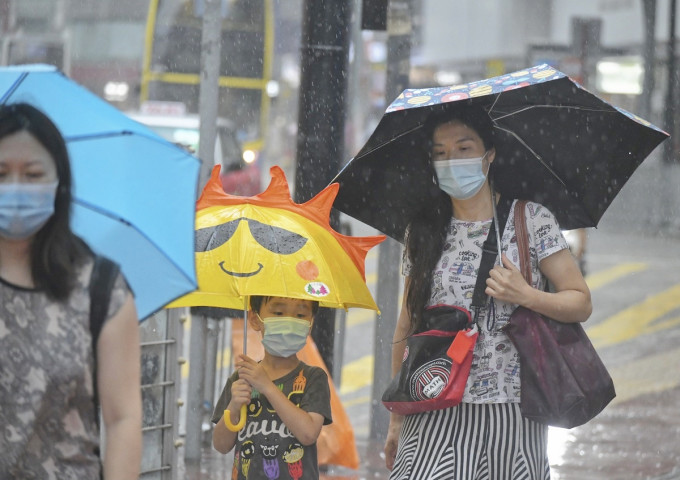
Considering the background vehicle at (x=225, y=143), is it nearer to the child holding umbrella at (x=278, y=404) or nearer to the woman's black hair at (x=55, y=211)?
the child holding umbrella at (x=278, y=404)

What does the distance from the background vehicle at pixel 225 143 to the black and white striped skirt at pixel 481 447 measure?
28.1ft

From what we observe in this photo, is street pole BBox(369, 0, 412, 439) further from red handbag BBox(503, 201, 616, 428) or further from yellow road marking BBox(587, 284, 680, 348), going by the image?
yellow road marking BBox(587, 284, 680, 348)

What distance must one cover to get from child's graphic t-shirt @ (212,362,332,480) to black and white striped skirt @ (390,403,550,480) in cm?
38

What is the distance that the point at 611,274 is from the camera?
16.6 meters

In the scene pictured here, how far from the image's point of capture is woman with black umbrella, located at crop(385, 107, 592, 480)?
12.5 feet

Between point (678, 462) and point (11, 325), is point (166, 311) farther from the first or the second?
point (678, 462)

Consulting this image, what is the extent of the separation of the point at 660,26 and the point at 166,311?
27364 mm

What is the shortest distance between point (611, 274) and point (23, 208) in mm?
14538

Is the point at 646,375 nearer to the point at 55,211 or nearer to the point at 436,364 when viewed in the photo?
the point at 436,364

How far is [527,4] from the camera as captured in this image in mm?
38719

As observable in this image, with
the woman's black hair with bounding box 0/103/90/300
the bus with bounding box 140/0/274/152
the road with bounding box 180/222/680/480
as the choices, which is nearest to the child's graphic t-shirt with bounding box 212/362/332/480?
the woman's black hair with bounding box 0/103/90/300

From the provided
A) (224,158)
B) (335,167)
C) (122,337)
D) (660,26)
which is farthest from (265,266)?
(660,26)

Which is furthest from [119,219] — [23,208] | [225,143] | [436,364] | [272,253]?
[225,143]

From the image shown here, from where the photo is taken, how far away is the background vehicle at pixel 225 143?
46.2 ft
